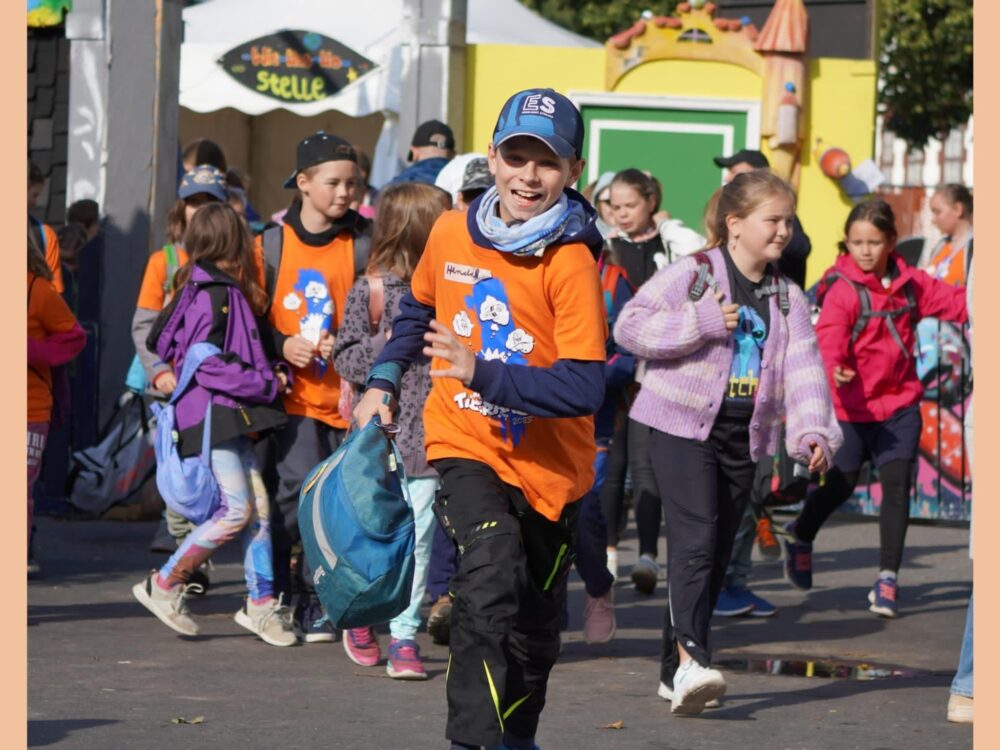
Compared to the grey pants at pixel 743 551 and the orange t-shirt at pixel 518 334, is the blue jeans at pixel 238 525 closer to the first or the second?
the grey pants at pixel 743 551

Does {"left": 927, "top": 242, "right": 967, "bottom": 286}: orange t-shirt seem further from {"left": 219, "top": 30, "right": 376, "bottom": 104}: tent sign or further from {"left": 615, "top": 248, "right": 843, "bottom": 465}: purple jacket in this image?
{"left": 615, "top": 248, "right": 843, "bottom": 465}: purple jacket

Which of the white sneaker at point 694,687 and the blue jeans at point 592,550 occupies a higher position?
the blue jeans at point 592,550

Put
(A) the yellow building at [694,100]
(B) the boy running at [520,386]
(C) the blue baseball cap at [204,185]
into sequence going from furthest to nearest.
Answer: (A) the yellow building at [694,100] → (C) the blue baseball cap at [204,185] → (B) the boy running at [520,386]

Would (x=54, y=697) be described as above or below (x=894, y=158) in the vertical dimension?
below

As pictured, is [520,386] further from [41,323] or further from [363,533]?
[41,323]

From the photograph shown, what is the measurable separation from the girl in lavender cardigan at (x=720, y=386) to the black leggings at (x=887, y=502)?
8.74 feet

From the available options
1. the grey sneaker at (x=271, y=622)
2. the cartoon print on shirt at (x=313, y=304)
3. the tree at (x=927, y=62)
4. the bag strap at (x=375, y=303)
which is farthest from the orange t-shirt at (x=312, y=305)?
the tree at (x=927, y=62)

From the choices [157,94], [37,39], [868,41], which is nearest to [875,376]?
[157,94]

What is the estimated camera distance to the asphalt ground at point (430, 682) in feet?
21.0

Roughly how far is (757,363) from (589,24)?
30.5m

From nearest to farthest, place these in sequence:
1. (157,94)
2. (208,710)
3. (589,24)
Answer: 1. (208,710)
2. (157,94)
3. (589,24)

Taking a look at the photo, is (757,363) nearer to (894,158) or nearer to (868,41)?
(868,41)

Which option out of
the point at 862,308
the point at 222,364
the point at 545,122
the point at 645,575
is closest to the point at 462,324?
the point at 545,122

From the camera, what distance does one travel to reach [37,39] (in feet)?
42.6
